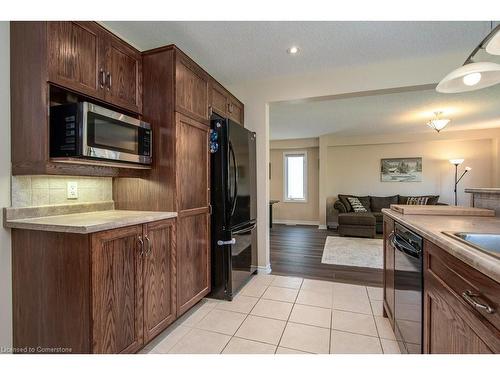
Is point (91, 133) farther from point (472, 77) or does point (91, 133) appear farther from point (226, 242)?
point (472, 77)

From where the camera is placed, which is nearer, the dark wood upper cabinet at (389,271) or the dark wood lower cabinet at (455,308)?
the dark wood lower cabinet at (455,308)

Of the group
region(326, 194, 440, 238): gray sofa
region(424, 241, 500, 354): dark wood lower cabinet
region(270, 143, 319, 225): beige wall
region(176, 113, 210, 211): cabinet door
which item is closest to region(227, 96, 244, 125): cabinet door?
region(176, 113, 210, 211): cabinet door

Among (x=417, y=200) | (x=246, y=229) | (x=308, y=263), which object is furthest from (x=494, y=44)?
(x=417, y=200)

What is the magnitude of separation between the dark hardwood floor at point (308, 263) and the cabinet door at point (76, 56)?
2763 mm

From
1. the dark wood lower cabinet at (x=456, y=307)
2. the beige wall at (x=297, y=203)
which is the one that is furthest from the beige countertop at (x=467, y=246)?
the beige wall at (x=297, y=203)

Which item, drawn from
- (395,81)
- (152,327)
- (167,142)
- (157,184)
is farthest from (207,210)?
(395,81)

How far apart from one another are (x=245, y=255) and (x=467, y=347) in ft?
6.71

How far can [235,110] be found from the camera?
3.01 meters

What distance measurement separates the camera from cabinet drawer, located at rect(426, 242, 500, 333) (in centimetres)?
71

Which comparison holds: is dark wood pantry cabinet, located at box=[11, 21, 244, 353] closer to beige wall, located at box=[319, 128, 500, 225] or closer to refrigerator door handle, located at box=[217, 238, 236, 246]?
refrigerator door handle, located at box=[217, 238, 236, 246]

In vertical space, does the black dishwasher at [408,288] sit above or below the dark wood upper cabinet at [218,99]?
below

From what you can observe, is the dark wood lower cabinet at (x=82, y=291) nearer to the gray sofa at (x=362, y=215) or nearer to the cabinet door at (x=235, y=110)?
the cabinet door at (x=235, y=110)

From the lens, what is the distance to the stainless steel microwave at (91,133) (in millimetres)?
1428
